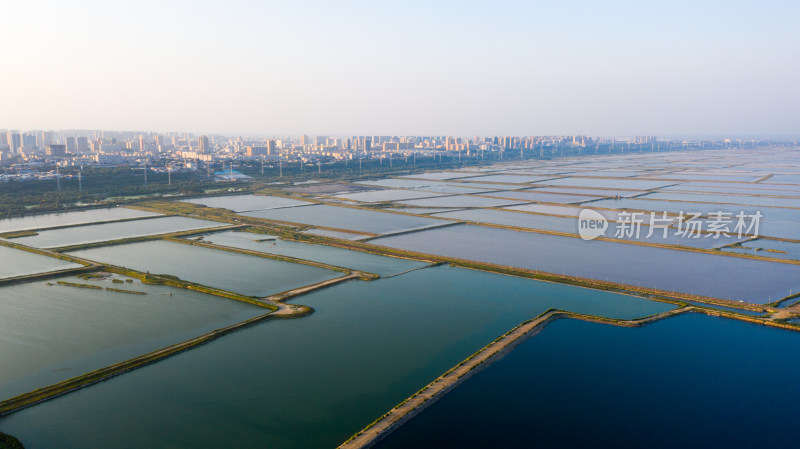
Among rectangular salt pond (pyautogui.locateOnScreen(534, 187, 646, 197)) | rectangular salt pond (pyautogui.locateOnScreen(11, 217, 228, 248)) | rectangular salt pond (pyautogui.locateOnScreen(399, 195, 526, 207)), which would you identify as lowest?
rectangular salt pond (pyautogui.locateOnScreen(11, 217, 228, 248))

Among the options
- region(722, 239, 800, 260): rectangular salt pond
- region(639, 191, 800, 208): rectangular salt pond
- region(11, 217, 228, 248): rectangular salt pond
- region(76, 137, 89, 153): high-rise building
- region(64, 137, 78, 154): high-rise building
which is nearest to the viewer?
region(722, 239, 800, 260): rectangular salt pond

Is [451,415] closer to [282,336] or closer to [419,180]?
[282,336]

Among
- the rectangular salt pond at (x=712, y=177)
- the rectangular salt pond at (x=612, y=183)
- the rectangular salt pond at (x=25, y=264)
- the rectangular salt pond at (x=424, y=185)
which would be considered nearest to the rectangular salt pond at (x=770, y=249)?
the rectangular salt pond at (x=612, y=183)

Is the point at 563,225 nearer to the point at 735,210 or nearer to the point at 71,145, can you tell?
the point at 735,210

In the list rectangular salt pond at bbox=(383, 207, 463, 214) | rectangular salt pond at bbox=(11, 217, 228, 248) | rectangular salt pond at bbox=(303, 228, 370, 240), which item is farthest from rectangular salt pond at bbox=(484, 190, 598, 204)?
rectangular salt pond at bbox=(11, 217, 228, 248)

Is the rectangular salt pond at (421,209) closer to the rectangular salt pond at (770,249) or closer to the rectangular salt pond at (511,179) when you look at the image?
the rectangular salt pond at (770,249)

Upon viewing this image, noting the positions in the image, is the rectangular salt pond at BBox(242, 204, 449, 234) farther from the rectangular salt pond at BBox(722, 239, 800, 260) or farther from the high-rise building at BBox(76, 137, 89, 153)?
the high-rise building at BBox(76, 137, 89, 153)
